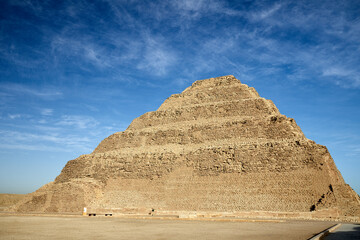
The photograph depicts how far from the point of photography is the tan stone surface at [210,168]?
28.0m

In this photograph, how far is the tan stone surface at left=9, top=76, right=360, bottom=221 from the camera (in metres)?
28.0

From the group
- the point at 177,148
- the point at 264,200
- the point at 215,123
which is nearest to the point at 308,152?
the point at 264,200

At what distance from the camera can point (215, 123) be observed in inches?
1497

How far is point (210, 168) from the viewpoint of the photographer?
32969 millimetres

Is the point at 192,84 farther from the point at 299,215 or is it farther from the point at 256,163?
the point at 299,215

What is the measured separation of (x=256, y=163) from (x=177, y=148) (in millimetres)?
9940

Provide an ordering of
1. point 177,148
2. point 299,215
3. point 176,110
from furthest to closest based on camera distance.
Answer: point 176,110, point 177,148, point 299,215

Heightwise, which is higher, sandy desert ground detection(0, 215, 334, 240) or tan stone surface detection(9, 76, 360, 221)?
tan stone surface detection(9, 76, 360, 221)

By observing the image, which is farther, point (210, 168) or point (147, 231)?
point (210, 168)

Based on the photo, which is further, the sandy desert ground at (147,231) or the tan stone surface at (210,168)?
the tan stone surface at (210,168)

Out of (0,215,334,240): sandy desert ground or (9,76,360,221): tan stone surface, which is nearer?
(0,215,334,240): sandy desert ground

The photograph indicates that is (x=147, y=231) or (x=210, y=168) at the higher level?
(x=210, y=168)

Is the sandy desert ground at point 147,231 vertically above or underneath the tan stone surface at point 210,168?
underneath

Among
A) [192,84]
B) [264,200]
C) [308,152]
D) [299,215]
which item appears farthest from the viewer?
[192,84]
